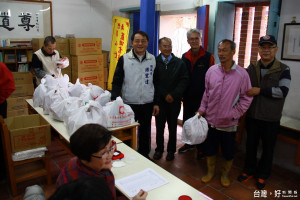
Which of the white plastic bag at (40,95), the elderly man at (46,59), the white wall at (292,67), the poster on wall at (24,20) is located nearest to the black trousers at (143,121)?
the white plastic bag at (40,95)

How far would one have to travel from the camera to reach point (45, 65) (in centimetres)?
434

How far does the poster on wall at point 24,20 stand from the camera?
5.61 m

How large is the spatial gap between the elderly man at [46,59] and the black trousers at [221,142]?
2.84m

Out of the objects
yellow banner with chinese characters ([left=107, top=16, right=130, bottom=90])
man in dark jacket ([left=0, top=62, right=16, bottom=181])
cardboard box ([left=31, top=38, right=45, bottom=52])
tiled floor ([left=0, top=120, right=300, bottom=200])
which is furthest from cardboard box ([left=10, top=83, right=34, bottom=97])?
man in dark jacket ([left=0, top=62, right=16, bottom=181])

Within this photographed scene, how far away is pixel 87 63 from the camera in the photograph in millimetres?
5996

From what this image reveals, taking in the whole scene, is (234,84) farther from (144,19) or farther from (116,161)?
(144,19)

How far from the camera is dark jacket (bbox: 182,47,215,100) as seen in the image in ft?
10.9

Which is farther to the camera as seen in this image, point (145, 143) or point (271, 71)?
point (145, 143)

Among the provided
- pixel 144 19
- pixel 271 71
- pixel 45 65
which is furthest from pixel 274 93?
pixel 45 65

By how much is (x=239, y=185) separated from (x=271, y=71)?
1311mm

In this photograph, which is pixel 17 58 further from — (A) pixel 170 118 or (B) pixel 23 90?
(A) pixel 170 118

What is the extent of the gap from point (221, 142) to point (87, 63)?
408cm

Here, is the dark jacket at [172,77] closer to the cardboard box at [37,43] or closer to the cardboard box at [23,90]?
the cardboard box at [23,90]

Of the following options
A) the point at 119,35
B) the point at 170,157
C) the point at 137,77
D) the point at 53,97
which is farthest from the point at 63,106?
the point at 119,35
